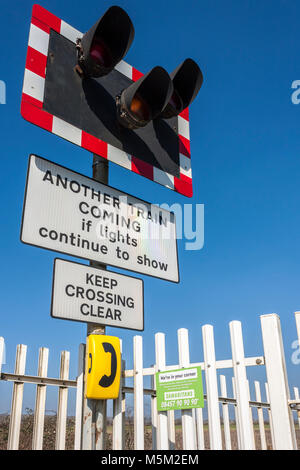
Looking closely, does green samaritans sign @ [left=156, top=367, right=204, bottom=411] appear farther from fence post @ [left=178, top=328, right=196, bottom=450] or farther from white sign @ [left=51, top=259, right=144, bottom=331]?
white sign @ [left=51, top=259, right=144, bottom=331]

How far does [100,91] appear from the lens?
2.78 meters

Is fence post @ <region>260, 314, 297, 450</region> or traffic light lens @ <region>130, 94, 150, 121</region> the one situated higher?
traffic light lens @ <region>130, 94, 150, 121</region>

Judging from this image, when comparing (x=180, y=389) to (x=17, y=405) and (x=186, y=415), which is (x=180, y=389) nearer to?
(x=186, y=415)

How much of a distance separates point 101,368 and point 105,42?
2.03 metres

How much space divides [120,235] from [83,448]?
4.02 feet

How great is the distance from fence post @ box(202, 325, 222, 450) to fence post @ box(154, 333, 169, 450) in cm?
48

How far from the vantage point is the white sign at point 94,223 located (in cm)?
A: 219

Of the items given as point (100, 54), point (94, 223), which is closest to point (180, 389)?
point (94, 223)

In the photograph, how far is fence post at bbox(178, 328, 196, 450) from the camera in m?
3.86

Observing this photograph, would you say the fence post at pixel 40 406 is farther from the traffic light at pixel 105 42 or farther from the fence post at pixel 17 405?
the traffic light at pixel 105 42

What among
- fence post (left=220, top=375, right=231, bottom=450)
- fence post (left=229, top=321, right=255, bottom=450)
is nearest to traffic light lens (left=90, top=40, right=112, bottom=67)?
fence post (left=229, top=321, right=255, bottom=450)

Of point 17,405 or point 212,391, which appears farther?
point 17,405

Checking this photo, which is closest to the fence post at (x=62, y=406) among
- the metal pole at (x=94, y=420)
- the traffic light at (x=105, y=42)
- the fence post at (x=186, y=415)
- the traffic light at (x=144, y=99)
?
the fence post at (x=186, y=415)

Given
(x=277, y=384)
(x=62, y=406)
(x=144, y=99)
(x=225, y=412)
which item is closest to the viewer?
(x=144, y=99)
